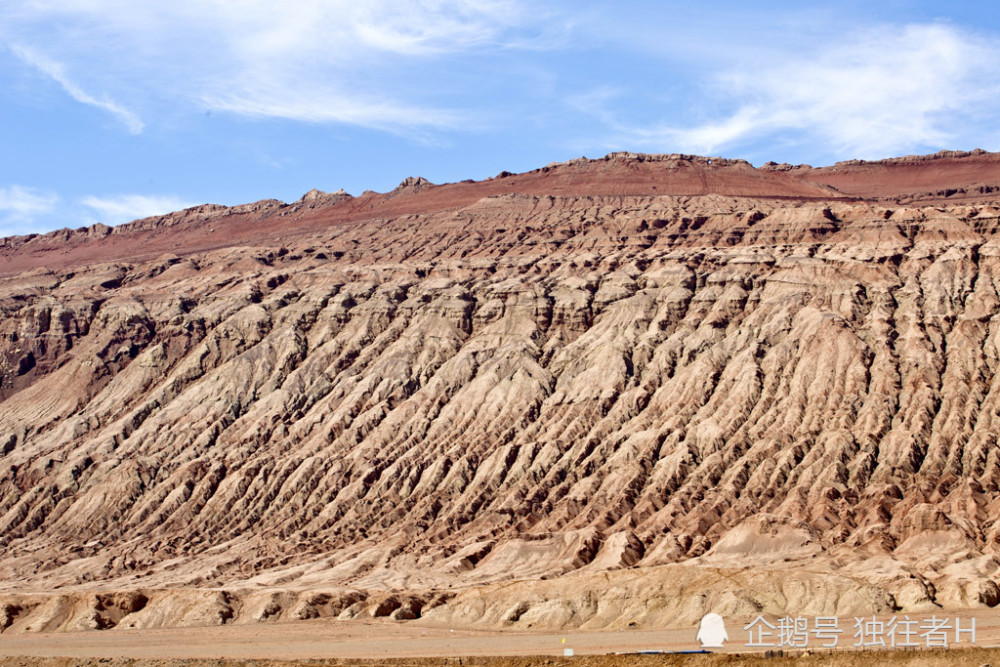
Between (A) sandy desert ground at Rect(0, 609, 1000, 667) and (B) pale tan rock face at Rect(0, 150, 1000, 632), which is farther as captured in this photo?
(B) pale tan rock face at Rect(0, 150, 1000, 632)

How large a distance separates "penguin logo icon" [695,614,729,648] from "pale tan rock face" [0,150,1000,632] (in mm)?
3391

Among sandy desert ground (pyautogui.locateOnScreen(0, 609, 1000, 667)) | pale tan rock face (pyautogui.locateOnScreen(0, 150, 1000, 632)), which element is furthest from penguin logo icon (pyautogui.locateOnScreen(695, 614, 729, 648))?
pale tan rock face (pyautogui.locateOnScreen(0, 150, 1000, 632))

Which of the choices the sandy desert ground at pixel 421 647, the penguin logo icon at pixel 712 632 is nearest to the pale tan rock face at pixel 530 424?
the sandy desert ground at pixel 421 647

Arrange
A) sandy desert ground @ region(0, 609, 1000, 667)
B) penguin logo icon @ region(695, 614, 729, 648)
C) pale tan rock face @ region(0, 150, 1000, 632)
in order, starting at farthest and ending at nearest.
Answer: pale tan rock face @ region(0, 150, 1000, 632)
penguin logo icon @ region(695, 614, 729, 648)
sandy desert ground @ region(0, 609, 1000, 667)

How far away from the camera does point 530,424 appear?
379 ft

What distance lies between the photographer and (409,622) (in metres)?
85.9

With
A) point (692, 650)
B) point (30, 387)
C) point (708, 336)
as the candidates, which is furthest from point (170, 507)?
point (692, 650)

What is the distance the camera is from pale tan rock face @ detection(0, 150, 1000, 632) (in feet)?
297

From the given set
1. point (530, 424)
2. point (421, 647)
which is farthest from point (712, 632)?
point (530, 424)

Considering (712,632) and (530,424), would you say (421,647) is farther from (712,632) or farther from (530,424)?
(530,424)

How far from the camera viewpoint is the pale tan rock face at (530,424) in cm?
9056

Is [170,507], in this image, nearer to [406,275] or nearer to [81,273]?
[406,275]

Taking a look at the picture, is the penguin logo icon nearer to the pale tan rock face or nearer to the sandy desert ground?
the sandy desert ground

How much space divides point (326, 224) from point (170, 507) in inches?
2516
